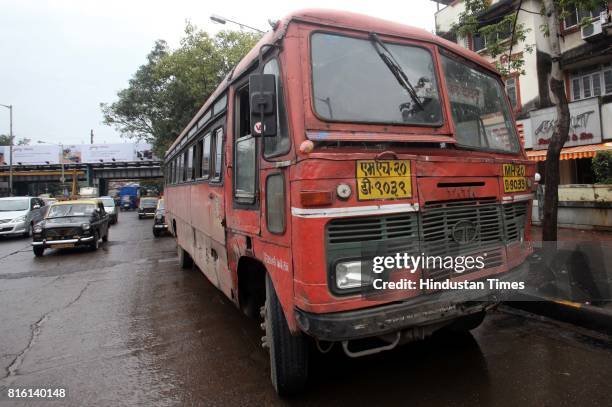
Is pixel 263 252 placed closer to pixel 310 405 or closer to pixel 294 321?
pixel 294 321

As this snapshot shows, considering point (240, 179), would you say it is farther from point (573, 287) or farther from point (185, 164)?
point (573, 287)

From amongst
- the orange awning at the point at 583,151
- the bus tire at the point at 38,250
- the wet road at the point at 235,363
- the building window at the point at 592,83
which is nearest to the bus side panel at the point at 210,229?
the wet road at the point at 235,363

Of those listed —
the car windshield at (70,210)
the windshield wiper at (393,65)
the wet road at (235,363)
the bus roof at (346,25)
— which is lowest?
the wet road at (235,363)

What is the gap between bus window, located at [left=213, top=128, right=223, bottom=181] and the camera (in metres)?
4.43

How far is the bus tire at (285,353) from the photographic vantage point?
313 centimetres

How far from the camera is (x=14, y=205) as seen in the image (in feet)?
60.4

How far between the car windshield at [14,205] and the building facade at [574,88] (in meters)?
19.2

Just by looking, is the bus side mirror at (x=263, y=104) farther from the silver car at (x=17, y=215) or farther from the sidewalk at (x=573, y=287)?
the silver car at (x=17, y=215)

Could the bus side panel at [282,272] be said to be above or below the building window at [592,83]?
below

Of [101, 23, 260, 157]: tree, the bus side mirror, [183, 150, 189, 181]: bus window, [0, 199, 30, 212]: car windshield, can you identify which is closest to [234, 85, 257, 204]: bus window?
the bus side mirror

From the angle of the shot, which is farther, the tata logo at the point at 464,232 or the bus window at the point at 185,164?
the bus window at the point at 185,164

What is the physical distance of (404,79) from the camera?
3201mm

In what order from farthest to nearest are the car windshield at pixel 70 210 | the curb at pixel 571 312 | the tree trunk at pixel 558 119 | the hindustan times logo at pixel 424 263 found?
the car windshield at pixel 70 210
the tree trunk at pixel 558 119
the curb at pixel 571 312
the hindustan times logo at pixel 424 263

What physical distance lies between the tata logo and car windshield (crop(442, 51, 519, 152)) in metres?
0.70
